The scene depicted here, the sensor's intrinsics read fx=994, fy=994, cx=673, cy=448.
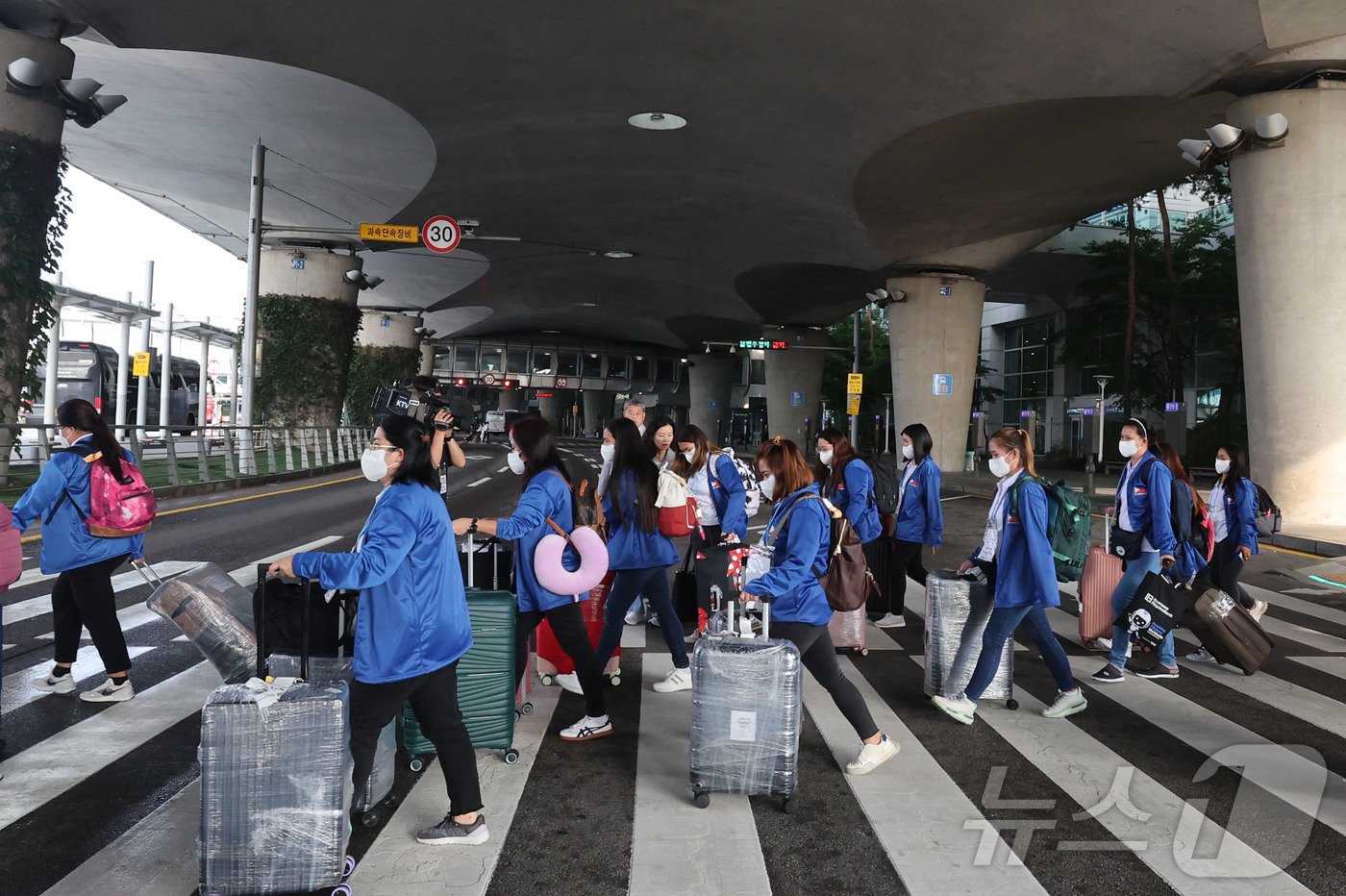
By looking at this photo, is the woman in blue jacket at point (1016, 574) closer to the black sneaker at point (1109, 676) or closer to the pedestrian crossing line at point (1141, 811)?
A: the pedestrian crossing line at point (1141, 811)

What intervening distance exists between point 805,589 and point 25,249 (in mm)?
15593

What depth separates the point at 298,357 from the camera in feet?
104

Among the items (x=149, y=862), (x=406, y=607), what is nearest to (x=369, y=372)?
(x=149, y=862)

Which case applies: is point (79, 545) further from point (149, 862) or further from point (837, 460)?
point (837, 460)

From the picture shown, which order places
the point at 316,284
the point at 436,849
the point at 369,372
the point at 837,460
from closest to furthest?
the point at 436,849
the point at 837,460
the point at 316,284
the point at 369,372

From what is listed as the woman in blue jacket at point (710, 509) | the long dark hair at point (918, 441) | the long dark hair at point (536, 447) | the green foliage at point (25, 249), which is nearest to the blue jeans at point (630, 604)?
the woman in blue jacket at point (710, 509)

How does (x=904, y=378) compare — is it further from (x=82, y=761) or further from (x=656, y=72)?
(x=82, y=761)

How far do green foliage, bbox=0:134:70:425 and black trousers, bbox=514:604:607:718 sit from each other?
14030 millimetres

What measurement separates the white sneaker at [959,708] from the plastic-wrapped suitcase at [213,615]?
12.9 feet

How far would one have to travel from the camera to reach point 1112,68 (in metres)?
16.2

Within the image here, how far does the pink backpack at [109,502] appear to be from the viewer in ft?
18.7

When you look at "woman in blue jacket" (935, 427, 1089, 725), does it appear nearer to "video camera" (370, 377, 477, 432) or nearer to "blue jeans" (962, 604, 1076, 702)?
"blue jeans" (962, 604, 1076, 702)

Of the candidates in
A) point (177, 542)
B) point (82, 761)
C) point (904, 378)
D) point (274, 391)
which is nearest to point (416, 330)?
point (274, 391)

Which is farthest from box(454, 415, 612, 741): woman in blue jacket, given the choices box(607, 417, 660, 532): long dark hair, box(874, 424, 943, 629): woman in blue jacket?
box(874, 424, 943, 629): woman in blue jacket
